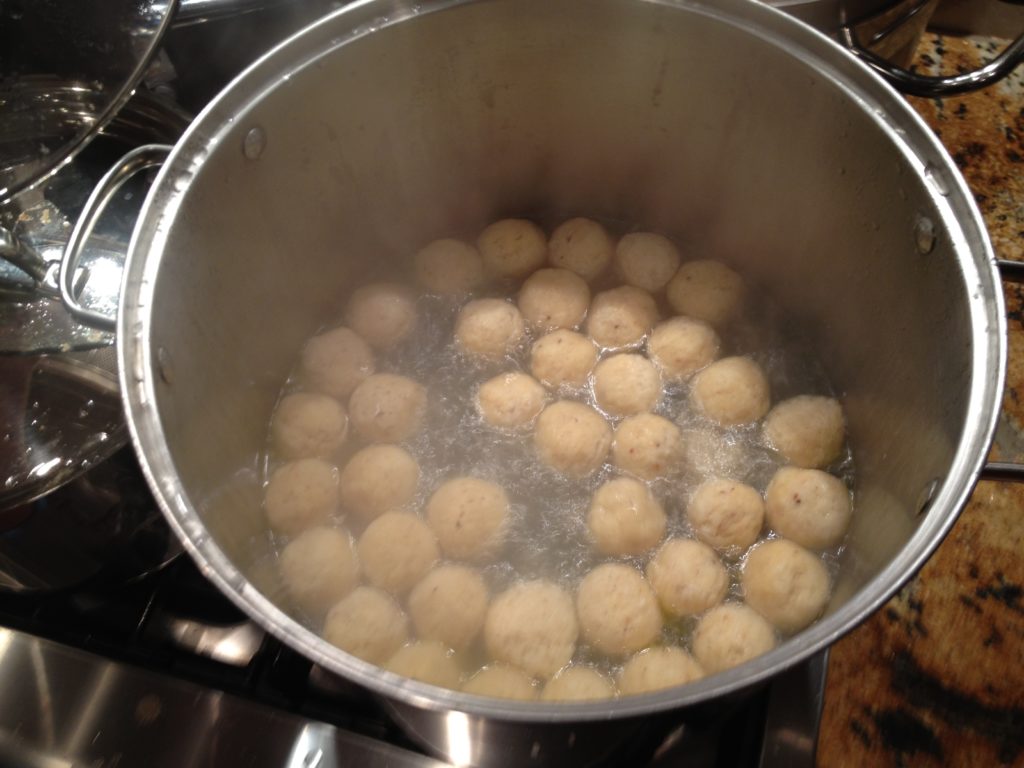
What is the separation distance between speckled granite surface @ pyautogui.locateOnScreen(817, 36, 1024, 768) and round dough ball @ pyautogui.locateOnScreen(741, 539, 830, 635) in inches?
2.9

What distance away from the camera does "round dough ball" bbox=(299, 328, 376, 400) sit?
1278 millimetres

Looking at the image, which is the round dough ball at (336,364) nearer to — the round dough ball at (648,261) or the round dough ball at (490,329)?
the round dough ball at (490,329)

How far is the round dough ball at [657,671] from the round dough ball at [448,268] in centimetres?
71

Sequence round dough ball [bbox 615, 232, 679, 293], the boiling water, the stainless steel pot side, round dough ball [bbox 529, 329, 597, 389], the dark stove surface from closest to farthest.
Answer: the stainless steel pot side
the dark stove surface
the boiling water
round dough ball [bbox 529, 329, 597, 389]
round dough ball [bbox 615, 232, 679, 293]

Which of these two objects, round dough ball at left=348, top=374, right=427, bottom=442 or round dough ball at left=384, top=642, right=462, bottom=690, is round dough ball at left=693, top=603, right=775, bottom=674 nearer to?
round dough ball at left=384, top=642, right=462, bottom=690

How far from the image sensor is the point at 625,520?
1101 millimetres

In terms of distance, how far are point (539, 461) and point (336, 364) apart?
385mm

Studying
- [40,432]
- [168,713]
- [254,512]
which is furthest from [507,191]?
[168,713]

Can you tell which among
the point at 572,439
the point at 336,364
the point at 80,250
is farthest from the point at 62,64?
the point at 572,439

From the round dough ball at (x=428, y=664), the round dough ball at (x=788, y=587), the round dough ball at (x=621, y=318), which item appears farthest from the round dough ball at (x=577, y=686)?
the round dough ball at (x=621, y=318)

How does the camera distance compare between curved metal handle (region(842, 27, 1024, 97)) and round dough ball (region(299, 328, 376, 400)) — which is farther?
round dough ball (region(299, 328, 376, 400))

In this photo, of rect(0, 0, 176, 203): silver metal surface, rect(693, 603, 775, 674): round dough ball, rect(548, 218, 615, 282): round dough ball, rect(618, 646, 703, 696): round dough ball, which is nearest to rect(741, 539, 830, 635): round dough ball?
rect(693, 603, 775, 674): round dough ball

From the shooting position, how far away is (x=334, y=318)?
1380 mm

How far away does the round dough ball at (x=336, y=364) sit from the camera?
1.28 meters
